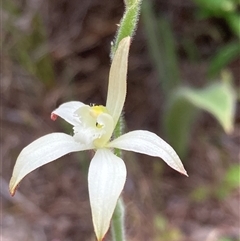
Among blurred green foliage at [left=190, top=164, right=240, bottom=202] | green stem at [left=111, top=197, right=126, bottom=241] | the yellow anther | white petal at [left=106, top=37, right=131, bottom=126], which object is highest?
white petal at [left=106, top=37, right=131, bottom=126]

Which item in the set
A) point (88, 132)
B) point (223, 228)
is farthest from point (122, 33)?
point (223, 228)

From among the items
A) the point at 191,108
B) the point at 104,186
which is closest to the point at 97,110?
the point at 104,186

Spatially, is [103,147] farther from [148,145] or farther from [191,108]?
[191,108]

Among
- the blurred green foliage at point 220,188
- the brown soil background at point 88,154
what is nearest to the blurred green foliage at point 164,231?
the brown soil background at point 88,154

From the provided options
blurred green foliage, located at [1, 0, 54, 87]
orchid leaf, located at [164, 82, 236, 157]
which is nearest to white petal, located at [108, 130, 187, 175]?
orchid leaf, located at [164, 82, 236, 157]

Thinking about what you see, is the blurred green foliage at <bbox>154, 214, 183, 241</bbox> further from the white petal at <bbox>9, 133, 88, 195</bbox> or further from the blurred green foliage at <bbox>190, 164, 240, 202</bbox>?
the white petal at <bbox>9, 133, 88, 195</bbox>

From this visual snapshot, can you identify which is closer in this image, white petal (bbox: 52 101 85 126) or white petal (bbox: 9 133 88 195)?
white petal (bbox: 9 133 88 195)

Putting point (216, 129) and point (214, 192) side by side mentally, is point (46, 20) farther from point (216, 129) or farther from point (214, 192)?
point (214, 192)
